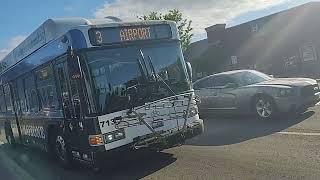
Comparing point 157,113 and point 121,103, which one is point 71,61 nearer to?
point 121,103

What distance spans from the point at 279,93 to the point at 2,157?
9304mm

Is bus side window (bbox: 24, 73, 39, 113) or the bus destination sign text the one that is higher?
the bus destination sign text

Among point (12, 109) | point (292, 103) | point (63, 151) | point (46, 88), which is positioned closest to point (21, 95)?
point (12, 109)

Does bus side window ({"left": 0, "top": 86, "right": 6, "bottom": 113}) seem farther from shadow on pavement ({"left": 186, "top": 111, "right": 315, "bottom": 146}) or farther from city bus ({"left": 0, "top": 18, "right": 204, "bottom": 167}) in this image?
shadow on pavement ({"left": 186, "top": 111, "right": 315, "bottom": 146})

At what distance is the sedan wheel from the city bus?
393cm

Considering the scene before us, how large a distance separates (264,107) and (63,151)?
19.0 ft

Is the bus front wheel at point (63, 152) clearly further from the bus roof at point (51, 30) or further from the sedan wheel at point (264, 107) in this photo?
the sedan wheel at point (264, 107)

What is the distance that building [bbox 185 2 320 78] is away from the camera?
3947 cm

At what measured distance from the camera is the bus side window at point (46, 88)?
9.41 metres

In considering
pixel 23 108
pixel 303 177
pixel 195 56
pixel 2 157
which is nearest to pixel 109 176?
pixel 303 177

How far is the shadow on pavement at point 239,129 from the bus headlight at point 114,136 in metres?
2.87

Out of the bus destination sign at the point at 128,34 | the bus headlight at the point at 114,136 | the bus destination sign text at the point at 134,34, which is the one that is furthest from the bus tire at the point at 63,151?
the bus destination sign text at the point at 134,34

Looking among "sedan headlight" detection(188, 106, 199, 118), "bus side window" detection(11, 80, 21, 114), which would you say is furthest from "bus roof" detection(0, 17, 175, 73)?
"sedan headlight" detection(188, 106, 199, 118)

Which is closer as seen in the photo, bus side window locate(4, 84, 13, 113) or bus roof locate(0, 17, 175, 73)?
bus roof locate(0, 17, 175, 73)
